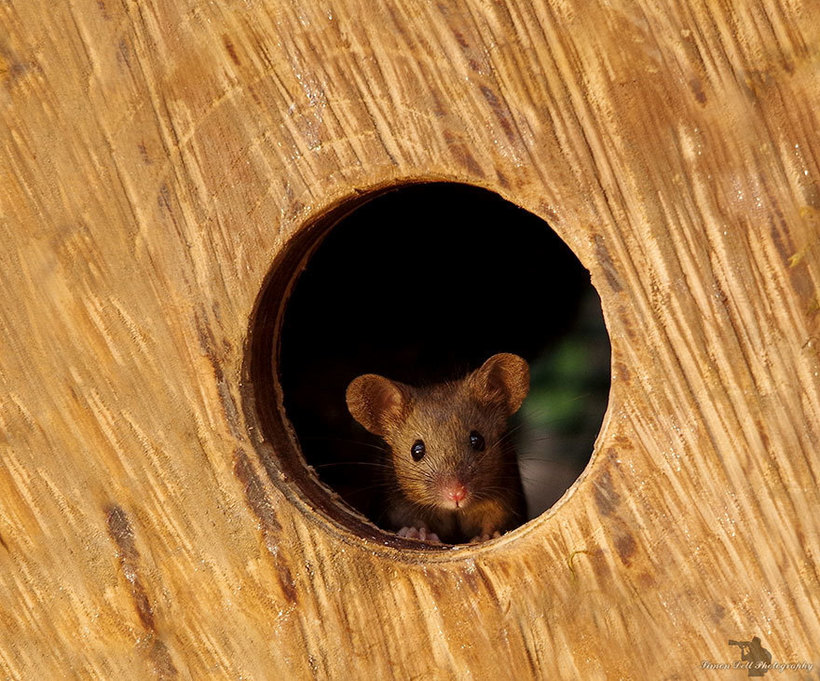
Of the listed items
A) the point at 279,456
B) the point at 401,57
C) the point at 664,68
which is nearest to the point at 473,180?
the point at 401,57

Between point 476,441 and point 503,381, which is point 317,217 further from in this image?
point 476,441

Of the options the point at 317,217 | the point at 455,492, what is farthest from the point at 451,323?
the point at 317,217

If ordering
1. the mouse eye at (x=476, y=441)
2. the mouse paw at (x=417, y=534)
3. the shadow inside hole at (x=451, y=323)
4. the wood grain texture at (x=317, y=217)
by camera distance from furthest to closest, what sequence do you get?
the shadow inside hole at (x=451, y=323) < the mouse eye at (x=476, y=441) < the mouse paw at (x=417, y=534) < the wood grain texture at (x=317, y=217)

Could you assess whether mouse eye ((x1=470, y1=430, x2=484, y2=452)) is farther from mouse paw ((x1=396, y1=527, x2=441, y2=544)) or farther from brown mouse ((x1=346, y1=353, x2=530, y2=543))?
mouse paw ((x1=396, y1=527, x2=441, y2=544))

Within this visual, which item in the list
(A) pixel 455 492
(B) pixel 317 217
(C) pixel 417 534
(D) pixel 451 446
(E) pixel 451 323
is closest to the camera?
(B) pixel 317 217

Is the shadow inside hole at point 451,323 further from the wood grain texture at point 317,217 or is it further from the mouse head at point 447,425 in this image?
the wood grain texture at point 317,217

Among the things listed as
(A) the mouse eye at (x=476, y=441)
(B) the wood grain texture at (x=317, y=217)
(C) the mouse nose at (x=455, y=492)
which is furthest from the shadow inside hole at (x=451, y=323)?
(B) the wood grain texture at (x=317, y=217)
